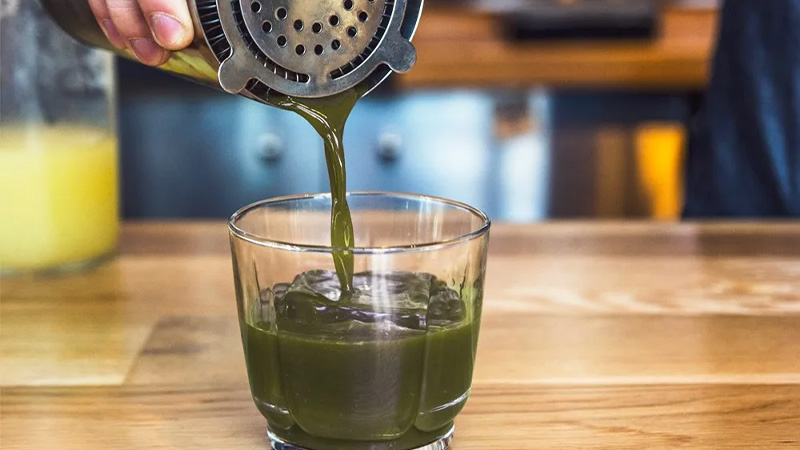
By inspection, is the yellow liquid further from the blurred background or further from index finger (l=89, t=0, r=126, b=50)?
the blurred background

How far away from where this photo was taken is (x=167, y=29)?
2.09 ft

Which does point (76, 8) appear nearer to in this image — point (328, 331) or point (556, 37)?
point (328, 331)

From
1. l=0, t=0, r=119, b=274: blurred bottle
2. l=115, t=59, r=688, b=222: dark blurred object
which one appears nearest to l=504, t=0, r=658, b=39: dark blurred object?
l=115, t=59, r=688, b=222: dark blurred object

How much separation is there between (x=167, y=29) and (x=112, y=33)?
14cm

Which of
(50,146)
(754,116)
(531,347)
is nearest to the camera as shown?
(531,347)

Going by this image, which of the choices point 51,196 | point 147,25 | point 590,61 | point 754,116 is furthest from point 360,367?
point 590,61

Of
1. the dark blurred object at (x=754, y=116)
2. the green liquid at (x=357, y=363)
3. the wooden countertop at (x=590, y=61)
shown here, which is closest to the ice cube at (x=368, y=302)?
the green liquid at (x=357, y=363)

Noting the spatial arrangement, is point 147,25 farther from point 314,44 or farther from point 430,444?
point 430,444

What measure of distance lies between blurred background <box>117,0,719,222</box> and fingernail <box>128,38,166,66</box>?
1568 millimetres

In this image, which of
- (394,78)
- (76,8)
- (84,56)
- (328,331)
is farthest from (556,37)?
(328,331)

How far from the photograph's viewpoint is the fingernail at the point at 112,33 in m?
0.75

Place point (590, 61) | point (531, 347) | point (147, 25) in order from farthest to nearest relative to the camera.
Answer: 1. point (590, 61)
2. point (531, 347)
3. point (147, 25)

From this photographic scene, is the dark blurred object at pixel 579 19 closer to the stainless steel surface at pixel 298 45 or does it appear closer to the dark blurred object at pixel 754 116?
the dark blurred object at pixel 754 116

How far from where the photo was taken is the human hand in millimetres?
635
